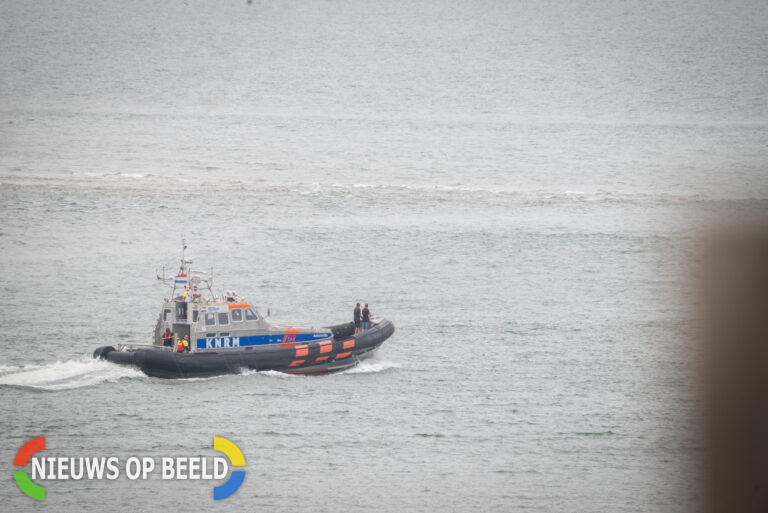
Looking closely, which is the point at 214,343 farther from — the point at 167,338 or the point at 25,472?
the point at 25,472

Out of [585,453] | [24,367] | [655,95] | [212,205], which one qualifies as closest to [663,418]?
[585,453]

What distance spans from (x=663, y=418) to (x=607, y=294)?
53.2ft

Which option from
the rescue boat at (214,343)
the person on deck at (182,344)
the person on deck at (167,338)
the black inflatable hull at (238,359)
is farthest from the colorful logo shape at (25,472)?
the person on deck at (167,338)

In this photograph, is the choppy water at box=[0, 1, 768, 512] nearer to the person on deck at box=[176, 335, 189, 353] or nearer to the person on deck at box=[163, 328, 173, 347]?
the person on deck at box=[176, 335, 189, 353]

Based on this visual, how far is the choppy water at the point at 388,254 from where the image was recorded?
2698 cm

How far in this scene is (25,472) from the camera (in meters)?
27.5

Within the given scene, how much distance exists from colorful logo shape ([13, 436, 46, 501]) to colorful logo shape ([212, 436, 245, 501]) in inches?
174

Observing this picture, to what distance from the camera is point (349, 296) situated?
4697cm

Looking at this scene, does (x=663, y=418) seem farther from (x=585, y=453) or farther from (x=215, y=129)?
(x=215, y=129)

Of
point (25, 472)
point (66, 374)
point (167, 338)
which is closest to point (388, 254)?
point (167, 338)

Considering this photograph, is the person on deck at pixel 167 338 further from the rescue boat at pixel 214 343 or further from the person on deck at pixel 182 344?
the person on deck at pixel 182 344

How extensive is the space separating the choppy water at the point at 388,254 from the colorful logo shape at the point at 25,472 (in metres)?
0.33

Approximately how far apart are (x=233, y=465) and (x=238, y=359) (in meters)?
6.29

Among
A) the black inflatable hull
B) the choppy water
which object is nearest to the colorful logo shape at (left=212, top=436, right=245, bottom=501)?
the choppy water
